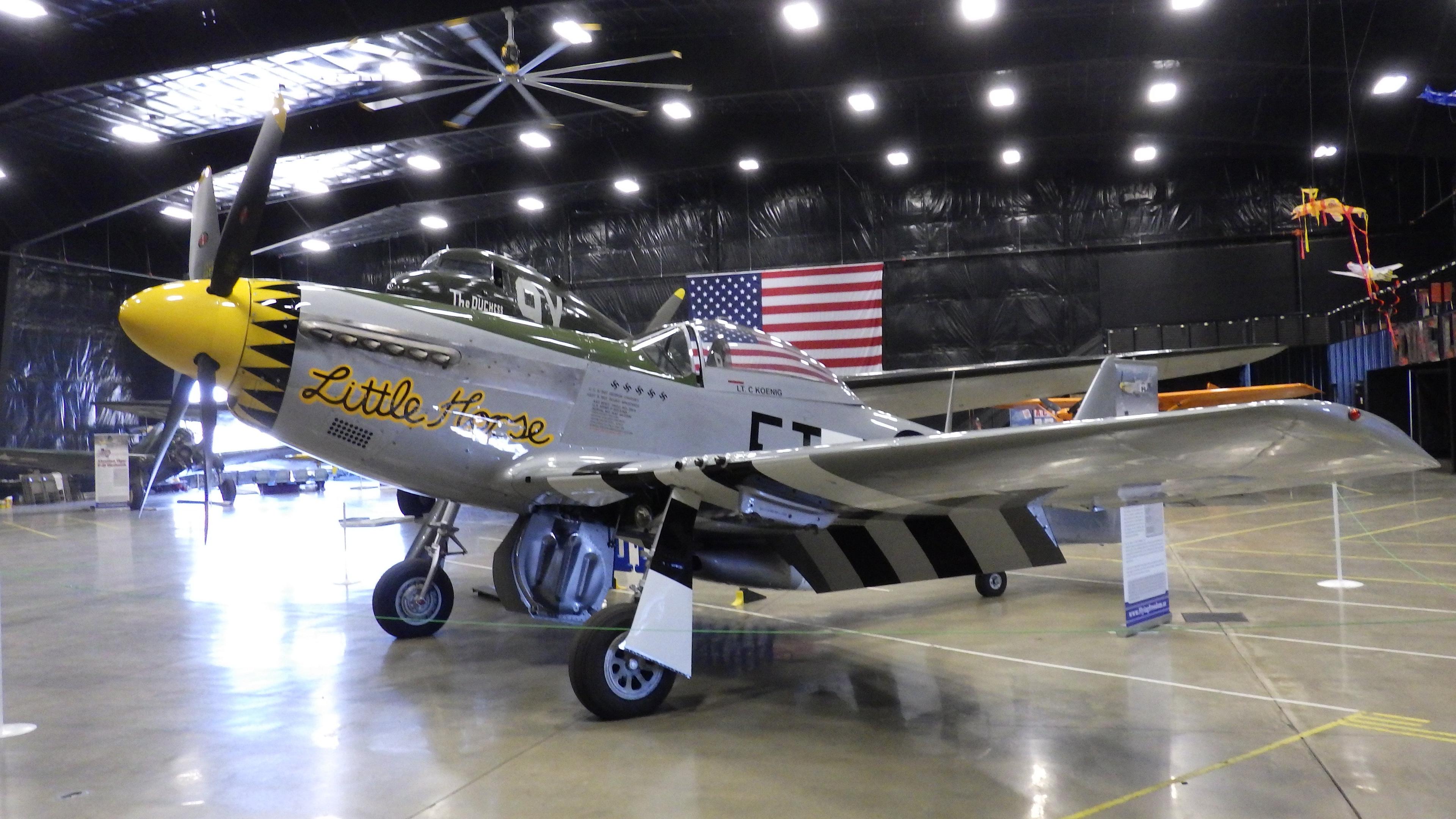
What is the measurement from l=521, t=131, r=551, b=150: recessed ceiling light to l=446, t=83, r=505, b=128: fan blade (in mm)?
3229

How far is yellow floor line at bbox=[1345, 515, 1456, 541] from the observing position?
30.0 ft

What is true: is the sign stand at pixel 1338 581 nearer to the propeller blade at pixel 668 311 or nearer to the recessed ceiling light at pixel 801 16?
the propeller blade at pixel 668 311

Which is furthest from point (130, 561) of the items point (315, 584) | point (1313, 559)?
point (1313, 559)

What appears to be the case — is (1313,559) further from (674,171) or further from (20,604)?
(674,171)

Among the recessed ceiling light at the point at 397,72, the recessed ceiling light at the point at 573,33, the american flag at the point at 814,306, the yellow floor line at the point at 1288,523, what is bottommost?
the yellow floor line at the point at 1288,523

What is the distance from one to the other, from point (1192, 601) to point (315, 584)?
745cm

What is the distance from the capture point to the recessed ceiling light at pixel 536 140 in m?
17.5

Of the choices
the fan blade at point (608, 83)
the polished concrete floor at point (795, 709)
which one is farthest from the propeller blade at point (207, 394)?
the fan blade at point (608, 83)

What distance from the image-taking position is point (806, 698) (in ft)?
13.5

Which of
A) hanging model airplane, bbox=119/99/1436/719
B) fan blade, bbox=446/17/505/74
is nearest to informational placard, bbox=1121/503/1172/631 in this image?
hanging model airplane, bbox=119/99/1436/719

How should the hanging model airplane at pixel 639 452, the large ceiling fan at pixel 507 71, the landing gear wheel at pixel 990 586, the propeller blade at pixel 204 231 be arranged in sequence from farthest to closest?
the large ceiling fan at pixel 507 71
the landing gear wheel at pixel 990 586
the propeller blade at pixel 204 231
the hanging model airplane at pixel 639 452

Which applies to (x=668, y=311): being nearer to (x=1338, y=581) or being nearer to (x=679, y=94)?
(x=1338, y=581)

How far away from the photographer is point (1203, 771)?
301cm

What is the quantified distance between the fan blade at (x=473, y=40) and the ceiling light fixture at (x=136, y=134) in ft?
23.9
